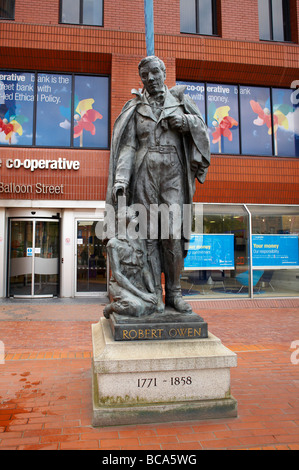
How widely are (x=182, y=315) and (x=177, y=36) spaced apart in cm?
1042

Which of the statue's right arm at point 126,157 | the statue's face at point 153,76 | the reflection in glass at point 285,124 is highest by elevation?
the reflection in glass at point 285,124

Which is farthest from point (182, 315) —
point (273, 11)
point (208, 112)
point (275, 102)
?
point (273, 11)

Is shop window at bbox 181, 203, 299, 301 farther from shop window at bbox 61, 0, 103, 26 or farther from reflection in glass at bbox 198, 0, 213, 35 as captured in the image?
shop window at bbox 61, 0, 103, 26

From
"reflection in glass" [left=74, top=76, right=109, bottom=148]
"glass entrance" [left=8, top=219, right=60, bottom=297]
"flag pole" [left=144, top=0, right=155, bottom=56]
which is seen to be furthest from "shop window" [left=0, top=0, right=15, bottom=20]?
"glass entrance" [left=8, top=219, right=60, bottom=297]

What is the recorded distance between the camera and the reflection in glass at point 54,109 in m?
12.1

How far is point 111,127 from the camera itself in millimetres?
11820

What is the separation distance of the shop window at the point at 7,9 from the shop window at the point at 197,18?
5292mm

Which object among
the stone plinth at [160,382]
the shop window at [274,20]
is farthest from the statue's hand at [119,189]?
the shop window at [274,20]

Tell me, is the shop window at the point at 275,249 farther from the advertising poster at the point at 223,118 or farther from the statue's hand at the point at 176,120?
the statue's hand at the point at 176,120

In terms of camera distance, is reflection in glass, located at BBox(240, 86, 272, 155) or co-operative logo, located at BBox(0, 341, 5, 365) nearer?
co-operative logo, located at BBox(0, 341, 5, 365)

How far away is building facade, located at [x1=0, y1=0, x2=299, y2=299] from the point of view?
1145 centimetres

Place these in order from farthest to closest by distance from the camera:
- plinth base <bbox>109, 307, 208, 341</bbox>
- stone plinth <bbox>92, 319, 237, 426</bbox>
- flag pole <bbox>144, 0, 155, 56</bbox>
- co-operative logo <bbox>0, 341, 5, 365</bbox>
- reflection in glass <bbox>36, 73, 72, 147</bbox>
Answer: reflection in glass <bbox>36, 73, 72, 147</bbox>, flag pole <bbox>144, 0, 155, 56</bbox>, co-operative logo <bbox>0, 341, 5, 365</bbox>, plinth base <bbox>109, 307, 208, 341</bbox>, stone plinth <bbox>92, 319, 237, 426</bbox>

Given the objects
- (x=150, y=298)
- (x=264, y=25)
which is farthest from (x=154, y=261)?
(x=264, y=25)

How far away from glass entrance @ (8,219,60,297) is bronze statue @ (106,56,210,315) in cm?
884
